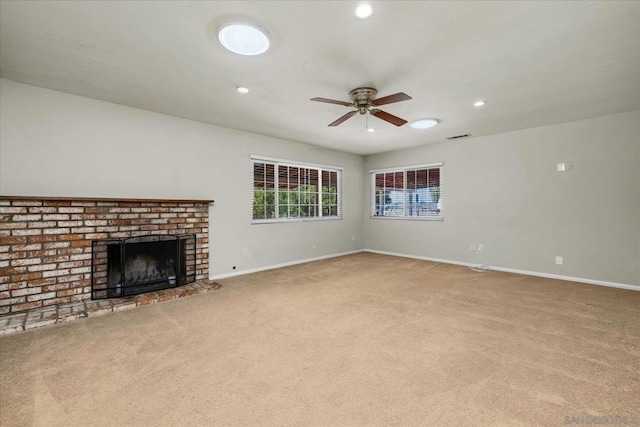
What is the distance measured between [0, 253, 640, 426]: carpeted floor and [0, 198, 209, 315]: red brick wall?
0.66 metres

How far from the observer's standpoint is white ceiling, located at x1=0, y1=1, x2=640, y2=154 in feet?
6.41

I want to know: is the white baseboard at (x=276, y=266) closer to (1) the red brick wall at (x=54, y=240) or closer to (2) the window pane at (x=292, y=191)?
(2) the window pane at (x=292, y=191)

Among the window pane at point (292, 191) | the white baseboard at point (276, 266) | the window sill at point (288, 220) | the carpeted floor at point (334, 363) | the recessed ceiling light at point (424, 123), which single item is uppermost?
the recessed ceiling light at point (424, 123)

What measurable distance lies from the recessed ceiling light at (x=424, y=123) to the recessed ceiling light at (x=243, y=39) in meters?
2.71

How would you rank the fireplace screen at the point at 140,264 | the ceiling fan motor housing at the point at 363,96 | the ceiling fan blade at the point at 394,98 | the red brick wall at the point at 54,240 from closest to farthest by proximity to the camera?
the ceiling fan blade at the point at 394,98 → the red brick wall at the point at 54,240 → the ceiling fan motor housing at the point at 363,96 → the fireplace screen at the point at 140,264

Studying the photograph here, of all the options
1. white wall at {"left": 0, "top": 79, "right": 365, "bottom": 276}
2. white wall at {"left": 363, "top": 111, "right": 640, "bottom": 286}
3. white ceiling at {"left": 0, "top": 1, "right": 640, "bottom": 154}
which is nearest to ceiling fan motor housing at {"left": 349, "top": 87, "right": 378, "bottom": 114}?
white ceiling at {"left": 0, "top": 1, "right": 640, "bottom": 154}

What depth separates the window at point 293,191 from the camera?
527 cm

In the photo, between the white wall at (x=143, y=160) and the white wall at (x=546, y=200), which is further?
the white wall at (x=546, y=200)

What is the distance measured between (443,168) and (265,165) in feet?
11.8

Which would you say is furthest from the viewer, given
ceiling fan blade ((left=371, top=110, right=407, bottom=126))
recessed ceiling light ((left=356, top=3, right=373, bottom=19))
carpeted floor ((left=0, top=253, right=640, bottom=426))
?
ceiling fan blade ((left=371, top=110, right=407, bottom=126))

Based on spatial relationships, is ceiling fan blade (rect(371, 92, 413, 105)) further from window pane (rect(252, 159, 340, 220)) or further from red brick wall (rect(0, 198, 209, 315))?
red brick wall (rect(0, 198, 209, 315))

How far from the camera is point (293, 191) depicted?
19.2ft

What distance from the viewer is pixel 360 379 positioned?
1932mm

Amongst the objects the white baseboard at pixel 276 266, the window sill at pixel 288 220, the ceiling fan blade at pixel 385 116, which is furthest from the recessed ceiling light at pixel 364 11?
the white baseboard at pixel 276 266
